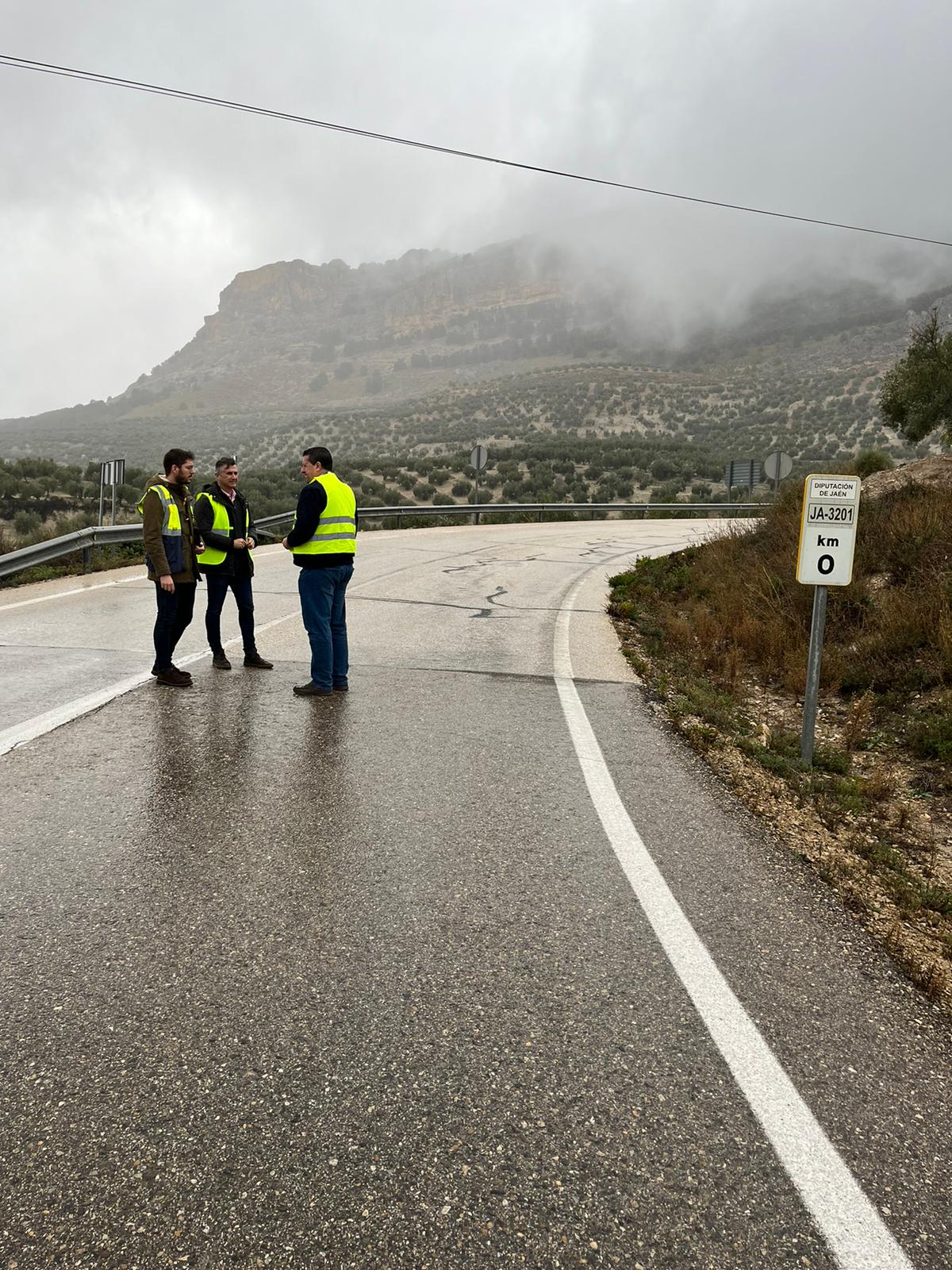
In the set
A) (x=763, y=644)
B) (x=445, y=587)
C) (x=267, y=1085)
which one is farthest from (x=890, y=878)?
(x=445, y=587)

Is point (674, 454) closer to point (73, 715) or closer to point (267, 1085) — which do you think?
point (73, 715)

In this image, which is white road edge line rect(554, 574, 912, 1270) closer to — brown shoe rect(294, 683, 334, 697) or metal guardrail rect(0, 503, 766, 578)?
brown shoe rect(294, 683, 334, 697)

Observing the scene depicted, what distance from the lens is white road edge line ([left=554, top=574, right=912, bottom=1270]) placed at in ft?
6.64

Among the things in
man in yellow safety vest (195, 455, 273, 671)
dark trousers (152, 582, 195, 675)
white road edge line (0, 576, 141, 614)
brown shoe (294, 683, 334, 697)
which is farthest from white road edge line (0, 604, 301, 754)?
white road edge line (0, 576, 141, 614)

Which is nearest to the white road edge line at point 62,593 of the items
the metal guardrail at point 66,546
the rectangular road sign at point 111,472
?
the metal guardrail at point 66,546

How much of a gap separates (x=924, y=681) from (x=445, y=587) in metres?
7.96

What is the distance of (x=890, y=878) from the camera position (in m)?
4.22

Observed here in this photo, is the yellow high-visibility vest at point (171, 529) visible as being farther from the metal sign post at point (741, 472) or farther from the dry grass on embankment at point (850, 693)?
the metal sign post at point (741, 472)

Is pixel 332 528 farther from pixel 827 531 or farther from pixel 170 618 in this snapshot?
pixel 827 531

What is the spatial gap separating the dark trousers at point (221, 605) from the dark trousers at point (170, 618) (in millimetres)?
330

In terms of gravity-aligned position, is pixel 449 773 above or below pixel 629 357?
below

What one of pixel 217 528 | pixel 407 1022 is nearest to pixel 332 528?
pixel 217 528

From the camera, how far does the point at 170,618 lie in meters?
7.39

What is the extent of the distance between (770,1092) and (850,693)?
19.6ft
